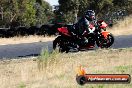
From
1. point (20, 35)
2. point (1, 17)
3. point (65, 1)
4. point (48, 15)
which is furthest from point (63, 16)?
point (20, 35)

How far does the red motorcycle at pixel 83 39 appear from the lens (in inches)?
761

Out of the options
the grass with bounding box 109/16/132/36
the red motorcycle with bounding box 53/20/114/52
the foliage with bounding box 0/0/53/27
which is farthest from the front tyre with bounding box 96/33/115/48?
the foliage with bounding box 0/0/53/27

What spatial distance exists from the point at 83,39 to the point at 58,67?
16.5 feet

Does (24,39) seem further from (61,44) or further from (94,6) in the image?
(94,6)

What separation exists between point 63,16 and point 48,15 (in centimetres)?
2945

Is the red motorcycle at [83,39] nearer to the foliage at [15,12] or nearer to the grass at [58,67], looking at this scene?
the grass at [58,67]

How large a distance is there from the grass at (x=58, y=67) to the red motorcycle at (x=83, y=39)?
2.65 feet

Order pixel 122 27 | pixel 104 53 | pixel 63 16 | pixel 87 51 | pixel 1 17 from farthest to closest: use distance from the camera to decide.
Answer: pixel 63 16
pixel 1 17
pixel 122 27
pixel 87 51
pixel 104 53

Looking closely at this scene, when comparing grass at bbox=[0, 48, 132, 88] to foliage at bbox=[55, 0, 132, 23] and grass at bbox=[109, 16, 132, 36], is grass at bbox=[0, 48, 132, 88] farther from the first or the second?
foliage at bbox=[55, 0, 132, 23]

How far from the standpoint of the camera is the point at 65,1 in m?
67.7

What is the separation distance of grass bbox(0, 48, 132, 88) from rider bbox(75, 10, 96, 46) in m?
1.13

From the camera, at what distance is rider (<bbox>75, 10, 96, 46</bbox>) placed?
62.7ft

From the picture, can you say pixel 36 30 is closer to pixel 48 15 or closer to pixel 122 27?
pixel 122 27

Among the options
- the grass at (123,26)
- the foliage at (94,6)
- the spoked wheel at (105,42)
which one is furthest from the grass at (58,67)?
the foliage at (94,6)
